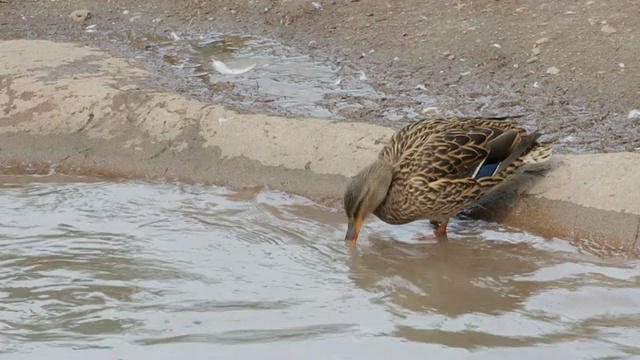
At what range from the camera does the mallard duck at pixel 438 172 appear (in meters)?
5.41

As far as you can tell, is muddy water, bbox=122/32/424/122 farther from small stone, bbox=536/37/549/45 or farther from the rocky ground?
small stone, bbox=536/37/549/45

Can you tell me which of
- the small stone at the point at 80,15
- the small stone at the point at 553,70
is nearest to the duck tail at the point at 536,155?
the small stone at the point at 553,70

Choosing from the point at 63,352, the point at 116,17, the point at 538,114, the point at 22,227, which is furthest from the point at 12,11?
the point at 63,352

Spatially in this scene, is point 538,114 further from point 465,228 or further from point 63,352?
point 63,352

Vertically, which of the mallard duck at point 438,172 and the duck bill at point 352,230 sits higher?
the mallard duck at point 438,172

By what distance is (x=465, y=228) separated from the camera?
580 cm

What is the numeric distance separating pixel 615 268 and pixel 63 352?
2.89m

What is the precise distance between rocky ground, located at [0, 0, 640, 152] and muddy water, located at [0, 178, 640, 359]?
1560mm

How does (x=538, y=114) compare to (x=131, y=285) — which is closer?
(x=131, y=285)

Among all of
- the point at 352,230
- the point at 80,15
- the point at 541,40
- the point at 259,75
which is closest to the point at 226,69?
the point at 259,75

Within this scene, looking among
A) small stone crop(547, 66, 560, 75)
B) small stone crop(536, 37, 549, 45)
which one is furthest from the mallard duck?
small stone crop(536, 37, 549, 45)

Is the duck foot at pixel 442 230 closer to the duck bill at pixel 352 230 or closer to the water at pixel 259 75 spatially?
the duck bill at pixel 352 230

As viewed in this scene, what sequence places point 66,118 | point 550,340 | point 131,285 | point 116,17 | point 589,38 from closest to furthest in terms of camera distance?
1. point 550,340
2. point 131,285
3. point 66,118
4. point 589,38
5. point 116,17

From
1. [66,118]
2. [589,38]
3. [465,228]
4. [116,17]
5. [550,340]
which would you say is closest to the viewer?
[550,340]
